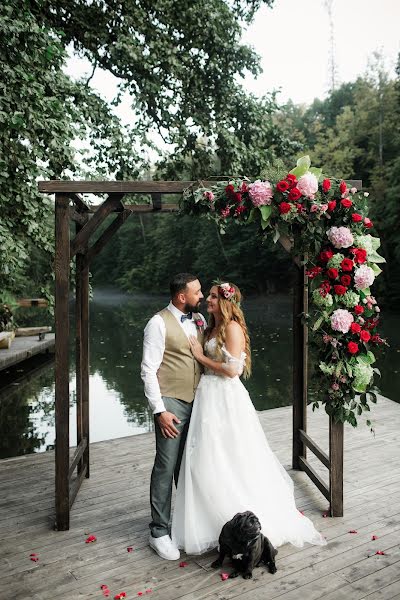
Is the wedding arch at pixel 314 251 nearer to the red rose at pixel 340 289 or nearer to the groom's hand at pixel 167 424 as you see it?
the red rose at pixel 340 289

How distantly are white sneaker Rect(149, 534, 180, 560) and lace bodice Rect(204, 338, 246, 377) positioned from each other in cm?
113

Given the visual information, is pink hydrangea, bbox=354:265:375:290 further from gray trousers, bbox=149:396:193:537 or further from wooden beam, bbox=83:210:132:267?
wooden beam, bbox=83:210:132:267

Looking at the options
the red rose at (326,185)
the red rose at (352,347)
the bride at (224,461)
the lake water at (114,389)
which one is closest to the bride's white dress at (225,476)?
the bride at (224,461)

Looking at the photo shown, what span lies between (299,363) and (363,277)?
1431 millimetres

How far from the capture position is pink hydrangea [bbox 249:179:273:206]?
154 inches

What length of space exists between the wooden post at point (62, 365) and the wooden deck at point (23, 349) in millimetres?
8353

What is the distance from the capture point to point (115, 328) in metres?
21.0

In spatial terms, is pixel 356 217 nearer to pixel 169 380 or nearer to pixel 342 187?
pixel 342 187

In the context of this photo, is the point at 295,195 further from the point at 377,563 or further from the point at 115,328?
the point at 115,328

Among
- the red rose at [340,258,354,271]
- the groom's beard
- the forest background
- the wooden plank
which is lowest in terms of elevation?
the wooden plank

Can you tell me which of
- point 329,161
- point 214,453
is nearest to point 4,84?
point 214,453

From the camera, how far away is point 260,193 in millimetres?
3895

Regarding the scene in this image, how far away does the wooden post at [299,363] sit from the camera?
509 centimetres

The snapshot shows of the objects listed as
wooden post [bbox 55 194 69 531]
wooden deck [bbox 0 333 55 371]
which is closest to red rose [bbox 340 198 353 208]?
wooden post [bbox 55 194 69 531]
